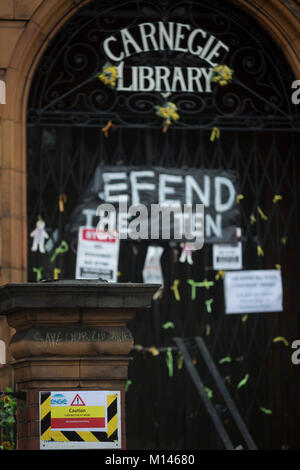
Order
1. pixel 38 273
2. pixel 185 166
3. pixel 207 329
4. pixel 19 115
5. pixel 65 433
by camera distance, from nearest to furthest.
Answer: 1. pixel 65 433
2. pixel 19 115
3. pixel 38 273
4. pixel 207 329
5. pixel 185 166

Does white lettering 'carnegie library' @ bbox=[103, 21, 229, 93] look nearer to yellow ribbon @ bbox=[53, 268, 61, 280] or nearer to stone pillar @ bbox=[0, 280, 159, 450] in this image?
yellow ribbon @ bbox=[53, 268, 61, 280]

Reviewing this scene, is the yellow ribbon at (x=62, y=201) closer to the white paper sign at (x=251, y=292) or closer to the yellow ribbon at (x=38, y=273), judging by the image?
the yellow ribbon at (x=38, y=273)

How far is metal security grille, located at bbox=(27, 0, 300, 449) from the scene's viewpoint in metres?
9.48

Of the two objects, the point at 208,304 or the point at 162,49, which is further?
the point at 208,304

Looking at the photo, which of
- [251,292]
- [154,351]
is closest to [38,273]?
[154,351]

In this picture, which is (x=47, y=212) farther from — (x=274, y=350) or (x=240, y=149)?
(x=274, y=350)

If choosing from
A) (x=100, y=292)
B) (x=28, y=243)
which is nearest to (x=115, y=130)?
(x=28, y=243)

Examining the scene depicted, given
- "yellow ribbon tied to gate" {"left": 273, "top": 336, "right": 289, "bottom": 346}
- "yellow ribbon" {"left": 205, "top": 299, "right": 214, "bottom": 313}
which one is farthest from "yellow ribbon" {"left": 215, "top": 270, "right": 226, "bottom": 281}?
"yellow ribbon tied to gate" {"left": 273, "top": 336, "right": 289, "bottom": 346}

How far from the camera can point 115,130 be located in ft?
32.0

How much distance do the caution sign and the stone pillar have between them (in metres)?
0.04

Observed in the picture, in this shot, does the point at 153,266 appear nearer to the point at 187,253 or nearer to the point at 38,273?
the point at 187,253

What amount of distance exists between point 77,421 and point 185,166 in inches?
192

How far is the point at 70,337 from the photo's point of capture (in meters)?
5.27

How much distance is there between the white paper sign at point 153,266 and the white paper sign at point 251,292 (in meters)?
0.71
